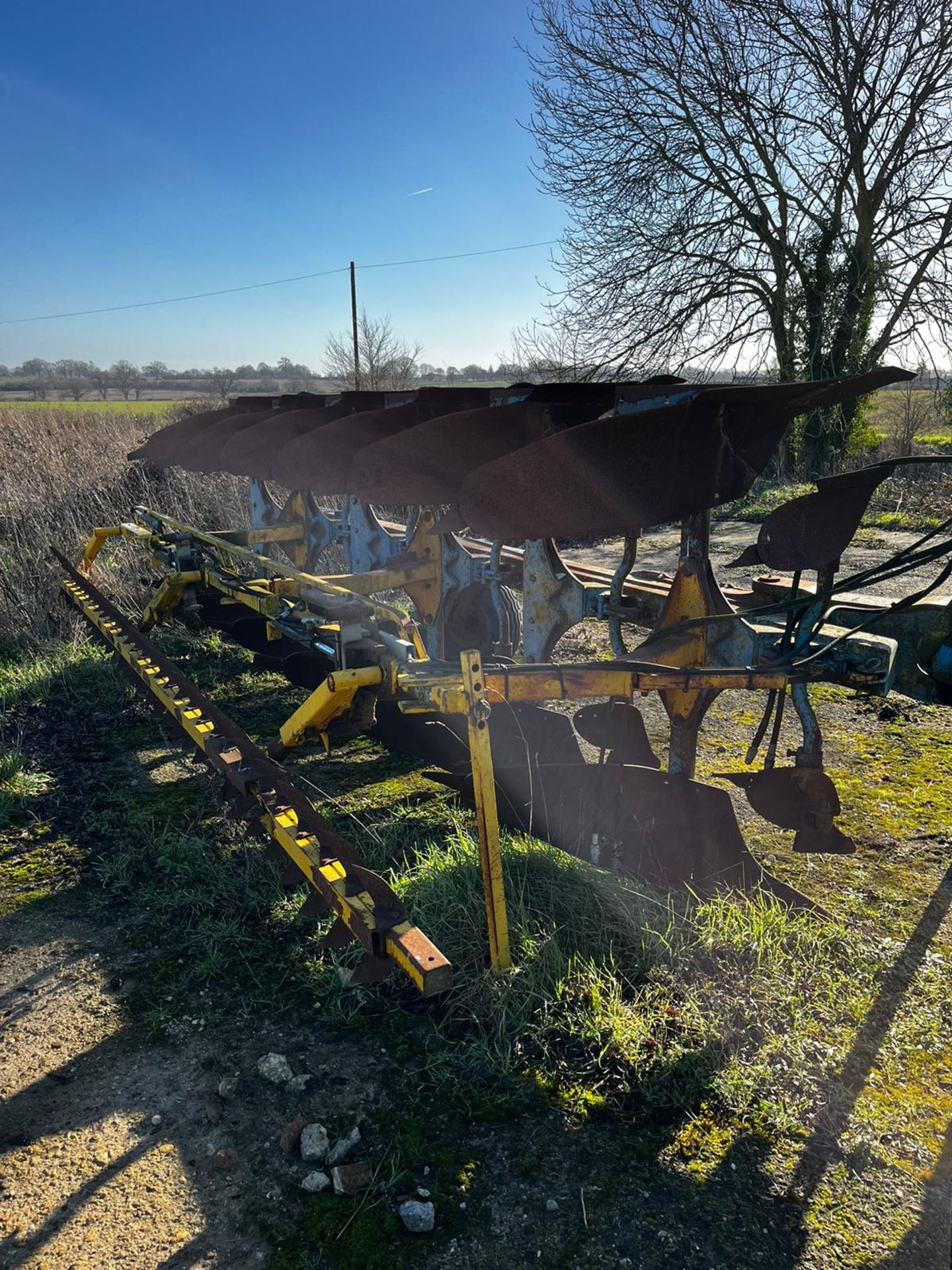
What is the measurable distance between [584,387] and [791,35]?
13875mm

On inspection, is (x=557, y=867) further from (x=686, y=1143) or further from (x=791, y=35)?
(x=791, y=35)

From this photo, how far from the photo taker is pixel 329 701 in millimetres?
2811

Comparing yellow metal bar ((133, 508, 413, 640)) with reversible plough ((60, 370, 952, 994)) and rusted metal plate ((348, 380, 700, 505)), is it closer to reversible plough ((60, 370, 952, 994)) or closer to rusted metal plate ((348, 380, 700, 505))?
reversible plough ((60, 370, 952, 994))

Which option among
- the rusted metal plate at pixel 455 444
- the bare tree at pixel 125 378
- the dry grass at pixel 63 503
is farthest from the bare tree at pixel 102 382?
the rusted metal plate at pixel 455 444

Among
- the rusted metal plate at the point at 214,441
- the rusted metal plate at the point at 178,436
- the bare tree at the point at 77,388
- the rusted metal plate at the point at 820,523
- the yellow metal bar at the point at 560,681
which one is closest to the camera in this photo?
the yellow metal bar at the point at 560,681

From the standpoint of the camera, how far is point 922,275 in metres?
13.4

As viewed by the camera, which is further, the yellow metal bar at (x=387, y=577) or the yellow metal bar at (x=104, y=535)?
the yellow metal bar at (x=104, y=535)

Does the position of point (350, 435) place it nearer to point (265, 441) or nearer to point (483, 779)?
point (265, 441)

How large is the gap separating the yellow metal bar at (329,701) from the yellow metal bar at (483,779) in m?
0.47

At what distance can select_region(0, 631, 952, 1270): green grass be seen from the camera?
1902 mm

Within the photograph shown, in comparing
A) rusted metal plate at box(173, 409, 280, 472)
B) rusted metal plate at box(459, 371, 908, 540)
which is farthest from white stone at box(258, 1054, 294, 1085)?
rusted metal plate at box(173, 409, 280, 472)

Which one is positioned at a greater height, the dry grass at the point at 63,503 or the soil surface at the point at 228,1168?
the dry grass at the point at 63,503

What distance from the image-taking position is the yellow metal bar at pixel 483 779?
2283 millimetres

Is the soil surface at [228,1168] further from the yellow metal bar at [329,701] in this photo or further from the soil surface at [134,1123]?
the yellow metal bar at [329,701]
